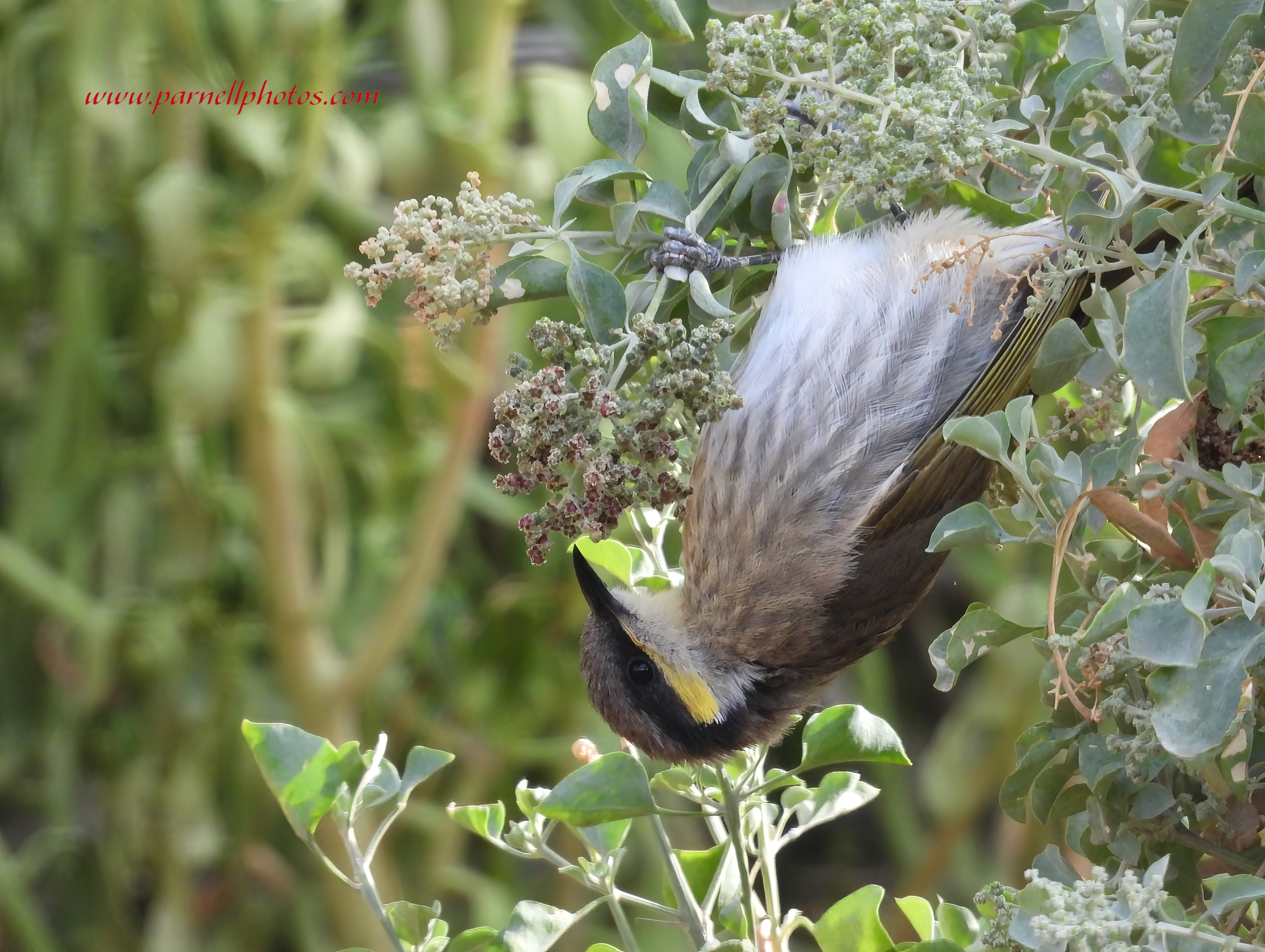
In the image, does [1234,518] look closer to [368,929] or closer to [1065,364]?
[1065,364]

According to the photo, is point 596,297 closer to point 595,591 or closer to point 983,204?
point 983,204

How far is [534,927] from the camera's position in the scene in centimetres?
67

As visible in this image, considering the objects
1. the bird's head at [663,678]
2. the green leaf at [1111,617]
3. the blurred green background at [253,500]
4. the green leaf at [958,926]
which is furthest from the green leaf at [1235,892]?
the blurred green background at [253,500]

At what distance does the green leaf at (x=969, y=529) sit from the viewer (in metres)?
0.55

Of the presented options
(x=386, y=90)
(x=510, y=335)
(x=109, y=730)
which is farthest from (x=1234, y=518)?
(x=386, y=90)

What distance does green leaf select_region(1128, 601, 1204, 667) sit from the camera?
1.49 ft

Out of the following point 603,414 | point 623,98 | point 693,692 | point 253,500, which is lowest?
point 253,500

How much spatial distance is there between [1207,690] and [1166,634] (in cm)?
3

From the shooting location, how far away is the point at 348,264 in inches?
22.1

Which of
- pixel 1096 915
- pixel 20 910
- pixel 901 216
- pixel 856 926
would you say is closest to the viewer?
pixel 1096 915

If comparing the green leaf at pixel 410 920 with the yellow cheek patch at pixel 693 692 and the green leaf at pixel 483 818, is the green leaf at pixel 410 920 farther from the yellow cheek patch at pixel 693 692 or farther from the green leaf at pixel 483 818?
the yellow cheek patch at pixel 693 692

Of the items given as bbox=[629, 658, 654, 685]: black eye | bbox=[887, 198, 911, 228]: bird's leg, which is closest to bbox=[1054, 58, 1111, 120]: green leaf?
bbox=[887, 198, 911, 228]: bird's leg

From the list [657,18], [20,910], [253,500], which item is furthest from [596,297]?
[20,910]

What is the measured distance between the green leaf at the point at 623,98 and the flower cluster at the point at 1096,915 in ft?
1.33
